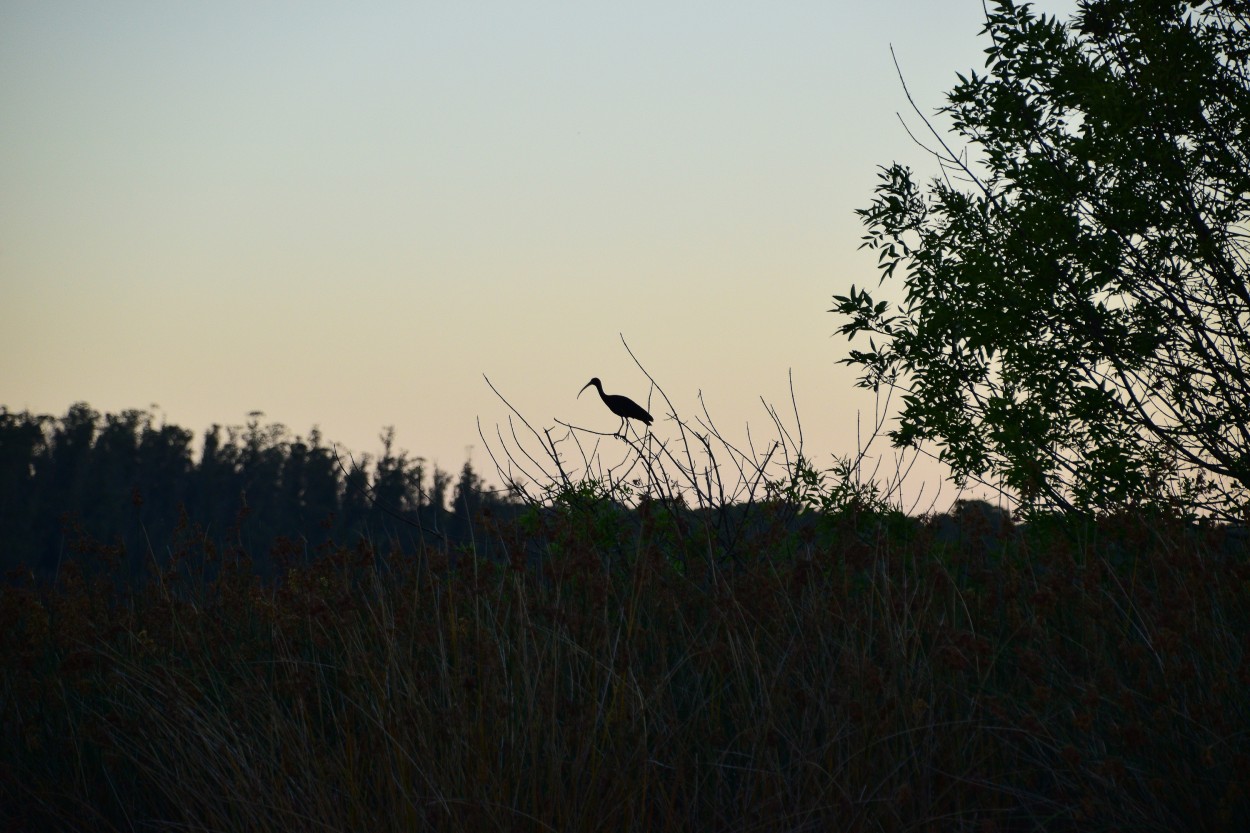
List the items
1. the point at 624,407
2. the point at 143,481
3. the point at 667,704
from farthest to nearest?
the point at 143,481 < the point at 624,407 < the point at 667,704

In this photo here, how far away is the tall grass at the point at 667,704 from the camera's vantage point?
3852 mm

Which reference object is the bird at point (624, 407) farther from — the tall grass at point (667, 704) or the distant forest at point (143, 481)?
the distant forest at point (143, 481)

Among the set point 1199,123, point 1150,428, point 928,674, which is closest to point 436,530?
point 928,674

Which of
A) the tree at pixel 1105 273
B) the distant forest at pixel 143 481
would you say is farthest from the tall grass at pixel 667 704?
the distant forest at pixel 143 481

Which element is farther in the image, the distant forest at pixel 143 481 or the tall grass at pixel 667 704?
the distant forest at pixel 143 481

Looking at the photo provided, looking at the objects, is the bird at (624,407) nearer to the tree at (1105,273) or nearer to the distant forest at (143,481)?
the tree at (1105,273)

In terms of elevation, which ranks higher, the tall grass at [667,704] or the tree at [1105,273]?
the tree at [1105,273]

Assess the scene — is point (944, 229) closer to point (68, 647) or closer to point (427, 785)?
point (427, 785)

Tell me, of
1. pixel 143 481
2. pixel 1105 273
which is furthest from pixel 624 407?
pixel 143 481

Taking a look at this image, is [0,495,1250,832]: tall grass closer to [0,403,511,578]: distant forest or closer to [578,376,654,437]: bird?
[578,376,654,437]: bird

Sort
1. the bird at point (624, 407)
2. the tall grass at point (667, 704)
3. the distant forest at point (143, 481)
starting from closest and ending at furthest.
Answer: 1. the tall grass at point (667, 704)
2. the bird at point (624, 407)
3. the distant forest at point (143, 481)

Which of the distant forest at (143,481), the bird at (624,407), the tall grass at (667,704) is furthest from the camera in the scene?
the distant forest at (143,481)

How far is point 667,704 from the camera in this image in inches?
179

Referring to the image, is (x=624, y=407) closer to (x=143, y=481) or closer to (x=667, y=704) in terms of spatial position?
(x=667, y=704)
